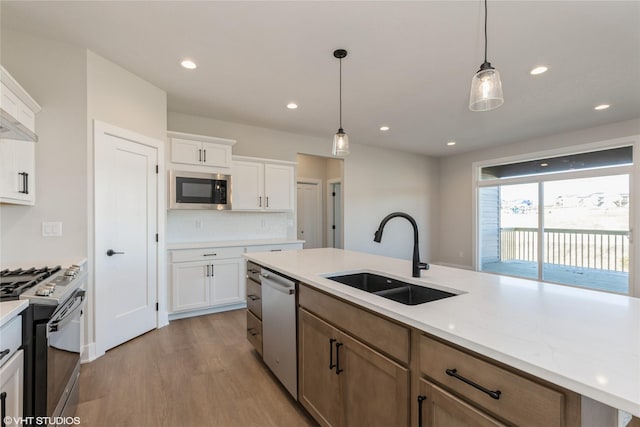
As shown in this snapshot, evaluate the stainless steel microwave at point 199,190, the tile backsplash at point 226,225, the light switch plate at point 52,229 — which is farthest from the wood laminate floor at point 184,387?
the stainless steel microwave at point 199,190

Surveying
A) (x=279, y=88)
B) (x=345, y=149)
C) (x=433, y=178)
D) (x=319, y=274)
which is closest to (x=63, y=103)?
(x=279, y=88)

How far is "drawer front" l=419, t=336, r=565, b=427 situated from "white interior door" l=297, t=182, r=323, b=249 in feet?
17.9

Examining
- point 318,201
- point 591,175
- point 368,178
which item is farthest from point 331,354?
point 591,175

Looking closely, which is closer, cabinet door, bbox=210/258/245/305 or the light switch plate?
the light switch plate

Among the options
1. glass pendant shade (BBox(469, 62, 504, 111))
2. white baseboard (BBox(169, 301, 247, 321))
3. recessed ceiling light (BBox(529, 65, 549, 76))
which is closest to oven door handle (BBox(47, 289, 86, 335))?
white baseboard (BBox(169, 301, 247, 321))

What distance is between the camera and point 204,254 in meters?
3.53

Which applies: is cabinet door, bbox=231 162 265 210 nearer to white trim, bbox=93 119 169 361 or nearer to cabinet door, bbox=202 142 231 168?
cabinet door, bbox=202 142 231 168

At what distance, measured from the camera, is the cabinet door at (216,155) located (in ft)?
12.1

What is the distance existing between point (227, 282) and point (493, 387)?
11.1 feet

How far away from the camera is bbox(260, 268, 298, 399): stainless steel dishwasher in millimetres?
1858

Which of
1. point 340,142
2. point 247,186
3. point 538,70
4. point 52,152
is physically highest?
point 538,70

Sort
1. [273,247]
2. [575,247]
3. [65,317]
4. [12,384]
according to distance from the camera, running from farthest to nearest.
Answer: [575,247] < [273,247] < [65,317] < [12,384]

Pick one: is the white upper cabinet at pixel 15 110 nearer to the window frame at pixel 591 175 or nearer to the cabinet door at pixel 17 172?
the cabinet door at pixel 17 172

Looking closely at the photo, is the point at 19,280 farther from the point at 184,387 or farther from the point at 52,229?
the point at 184,387
